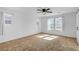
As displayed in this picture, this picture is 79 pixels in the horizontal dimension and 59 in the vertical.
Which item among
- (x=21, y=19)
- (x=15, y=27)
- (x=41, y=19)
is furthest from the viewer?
(x=41, y=19)
